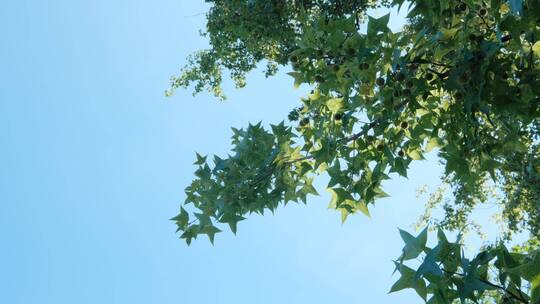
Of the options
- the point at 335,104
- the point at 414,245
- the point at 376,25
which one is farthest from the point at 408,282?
the point at 335,104

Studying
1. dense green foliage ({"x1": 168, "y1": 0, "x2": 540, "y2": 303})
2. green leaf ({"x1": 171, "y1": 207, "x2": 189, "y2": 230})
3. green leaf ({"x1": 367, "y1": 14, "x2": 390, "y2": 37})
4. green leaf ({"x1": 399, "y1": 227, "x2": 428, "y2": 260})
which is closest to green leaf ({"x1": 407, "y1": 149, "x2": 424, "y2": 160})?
dense green foliage ({"x1": 168, "y1": 0, "x2": 540, "y2": 303})

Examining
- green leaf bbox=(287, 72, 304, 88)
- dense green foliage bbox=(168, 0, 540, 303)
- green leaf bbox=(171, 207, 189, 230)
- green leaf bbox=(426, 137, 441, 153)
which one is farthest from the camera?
green leaf bbox=(171, 207, 189, 230)

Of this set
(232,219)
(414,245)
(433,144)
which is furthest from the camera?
(232,219)

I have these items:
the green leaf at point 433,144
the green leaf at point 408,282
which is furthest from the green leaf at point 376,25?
the green leaf at point 408,282

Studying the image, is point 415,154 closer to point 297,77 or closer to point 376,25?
point 297,77

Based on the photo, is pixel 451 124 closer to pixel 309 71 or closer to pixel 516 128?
pixel 516 128

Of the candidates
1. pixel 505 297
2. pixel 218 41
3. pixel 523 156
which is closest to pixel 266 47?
pixel 218 41

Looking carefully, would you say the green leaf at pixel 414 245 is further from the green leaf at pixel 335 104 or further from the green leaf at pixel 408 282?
the green leaf at pixel 335 104

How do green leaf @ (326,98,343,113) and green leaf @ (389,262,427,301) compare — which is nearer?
green leaf @ (389,262,427,301)

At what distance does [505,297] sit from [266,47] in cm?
1016

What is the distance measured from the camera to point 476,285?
9.53 ft

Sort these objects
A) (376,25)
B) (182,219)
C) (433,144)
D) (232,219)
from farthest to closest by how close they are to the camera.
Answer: (182,219) < (232,219) < (433,144) < (376,25)

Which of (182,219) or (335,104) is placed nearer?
(335,104)

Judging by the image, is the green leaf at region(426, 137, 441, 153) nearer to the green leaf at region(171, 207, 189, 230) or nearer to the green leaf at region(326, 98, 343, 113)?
the green leaf at region(326, 98, 343, 113)
